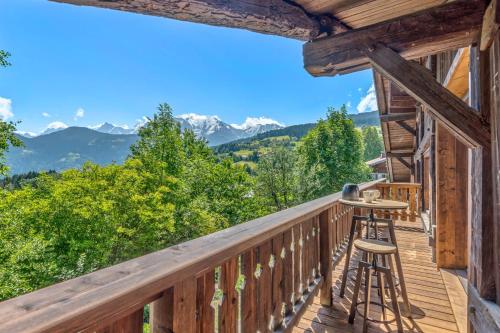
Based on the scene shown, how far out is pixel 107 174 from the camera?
13.8 m

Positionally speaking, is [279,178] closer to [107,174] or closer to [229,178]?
[229,178]

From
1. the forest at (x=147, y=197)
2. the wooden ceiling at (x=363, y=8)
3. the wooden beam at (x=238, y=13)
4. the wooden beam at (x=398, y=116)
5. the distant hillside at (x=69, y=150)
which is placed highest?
the distant hillside at (x=69, y=150)

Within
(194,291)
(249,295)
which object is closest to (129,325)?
(194,291)

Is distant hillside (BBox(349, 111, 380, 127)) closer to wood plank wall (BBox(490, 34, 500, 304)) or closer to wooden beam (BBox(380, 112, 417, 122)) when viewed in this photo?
wooden beam (BBox(380, 112, 417, 122))

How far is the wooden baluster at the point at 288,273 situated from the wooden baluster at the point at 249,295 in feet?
1.43

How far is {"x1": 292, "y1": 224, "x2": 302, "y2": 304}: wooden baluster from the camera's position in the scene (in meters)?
2.08

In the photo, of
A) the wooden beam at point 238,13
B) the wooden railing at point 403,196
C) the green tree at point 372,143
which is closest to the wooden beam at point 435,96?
the wooden beam at point 238,13

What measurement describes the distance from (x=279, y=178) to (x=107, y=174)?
451 inches

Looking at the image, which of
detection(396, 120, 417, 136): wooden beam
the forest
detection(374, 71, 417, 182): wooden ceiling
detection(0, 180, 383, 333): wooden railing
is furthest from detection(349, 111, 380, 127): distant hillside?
detection(0, 180, 383, 333): wooden railing

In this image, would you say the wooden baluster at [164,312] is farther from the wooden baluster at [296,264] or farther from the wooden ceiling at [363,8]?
the wooden ceiling at [363,8]

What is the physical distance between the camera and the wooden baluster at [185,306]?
0.90m

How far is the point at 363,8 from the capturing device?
166 centimetres

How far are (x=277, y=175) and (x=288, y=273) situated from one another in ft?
59.0

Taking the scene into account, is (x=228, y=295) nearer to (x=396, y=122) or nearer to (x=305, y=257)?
(x=305, y=257)
